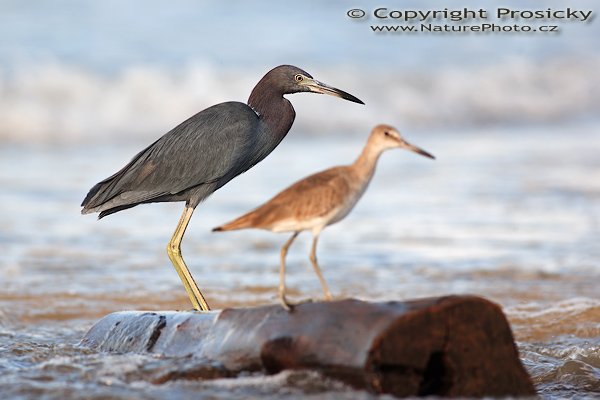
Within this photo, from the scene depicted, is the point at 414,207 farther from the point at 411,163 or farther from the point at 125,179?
the point at 125,179

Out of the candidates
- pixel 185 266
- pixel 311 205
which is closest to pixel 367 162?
pixel 311 205

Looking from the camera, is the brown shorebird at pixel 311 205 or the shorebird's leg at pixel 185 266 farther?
the shorebird's leg at pixel 185 266

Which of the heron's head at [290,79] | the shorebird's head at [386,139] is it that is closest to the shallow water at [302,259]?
the shorebird's head at [386,139]

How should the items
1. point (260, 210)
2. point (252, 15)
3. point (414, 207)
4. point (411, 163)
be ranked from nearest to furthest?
point (260, 210), point (414, 207), point (411, 163), point (252, 15)

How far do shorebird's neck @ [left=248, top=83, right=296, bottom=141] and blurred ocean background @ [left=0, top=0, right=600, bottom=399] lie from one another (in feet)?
5.49

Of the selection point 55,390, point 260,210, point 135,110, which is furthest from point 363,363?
point 135,110

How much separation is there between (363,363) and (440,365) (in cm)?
35

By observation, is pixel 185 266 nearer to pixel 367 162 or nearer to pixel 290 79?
pixel 290 79

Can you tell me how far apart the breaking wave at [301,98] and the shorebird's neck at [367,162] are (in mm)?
12567

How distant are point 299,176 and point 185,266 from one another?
263 inches

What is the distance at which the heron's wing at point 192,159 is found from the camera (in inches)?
261

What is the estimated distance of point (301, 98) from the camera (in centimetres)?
1920

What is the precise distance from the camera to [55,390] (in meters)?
5.13

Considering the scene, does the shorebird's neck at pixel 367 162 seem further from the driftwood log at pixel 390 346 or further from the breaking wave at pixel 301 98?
the breaking wave at pixel 301 98
